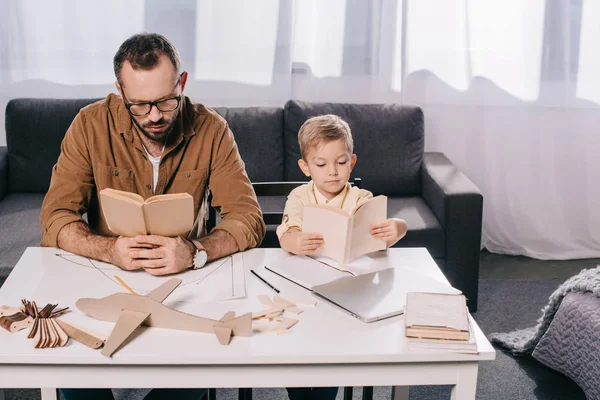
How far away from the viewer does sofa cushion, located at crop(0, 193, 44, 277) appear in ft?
9.29

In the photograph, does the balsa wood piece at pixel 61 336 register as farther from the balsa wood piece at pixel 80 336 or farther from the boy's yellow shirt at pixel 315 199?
the boy's yellow shirt at pixel 315 199

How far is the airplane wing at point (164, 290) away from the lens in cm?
166

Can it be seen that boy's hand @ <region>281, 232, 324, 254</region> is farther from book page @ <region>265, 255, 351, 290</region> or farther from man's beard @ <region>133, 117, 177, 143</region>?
man's beard @ <region>133, 117, 177, 143</region>

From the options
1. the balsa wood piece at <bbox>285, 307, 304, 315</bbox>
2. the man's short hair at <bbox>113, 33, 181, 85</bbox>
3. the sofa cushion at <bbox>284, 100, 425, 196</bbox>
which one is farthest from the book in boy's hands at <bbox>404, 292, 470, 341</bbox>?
the sofa cushion at <bbox>284, 100, 425, 196</bbox>

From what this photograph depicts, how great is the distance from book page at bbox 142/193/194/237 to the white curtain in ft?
7.07

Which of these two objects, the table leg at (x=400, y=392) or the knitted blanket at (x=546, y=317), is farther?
the knitted blanket at (x=546, y=317)

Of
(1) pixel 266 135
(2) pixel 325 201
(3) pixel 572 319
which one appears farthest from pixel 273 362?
(1) pixel 266 135

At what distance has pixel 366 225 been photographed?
1924 mm

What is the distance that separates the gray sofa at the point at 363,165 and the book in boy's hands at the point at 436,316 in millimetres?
1568

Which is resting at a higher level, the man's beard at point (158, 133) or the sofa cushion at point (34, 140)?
the man's beard at point (158, 133)

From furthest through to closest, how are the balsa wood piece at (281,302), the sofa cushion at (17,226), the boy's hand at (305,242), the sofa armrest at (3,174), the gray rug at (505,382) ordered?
1. the sofa armrest at (3,174)
2. the sofa cushion at (17,226)
3. the gray rug at (505,382)
4. the boy's hand at (305,242)
5. the balsa wood piece at (281,302)

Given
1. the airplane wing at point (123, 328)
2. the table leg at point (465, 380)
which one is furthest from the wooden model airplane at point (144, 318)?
the table leg at point (465, 380)

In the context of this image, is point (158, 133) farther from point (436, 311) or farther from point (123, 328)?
point (436, 311)

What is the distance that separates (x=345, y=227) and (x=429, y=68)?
2.32 m
